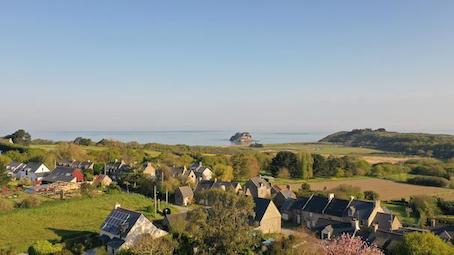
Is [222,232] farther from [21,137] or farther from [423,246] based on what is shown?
[21,137]

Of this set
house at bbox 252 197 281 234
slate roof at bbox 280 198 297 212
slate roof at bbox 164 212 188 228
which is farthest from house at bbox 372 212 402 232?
slate roof at bbox 164 212 188 228

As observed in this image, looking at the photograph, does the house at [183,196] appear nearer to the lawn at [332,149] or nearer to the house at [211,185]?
the house at [211,185]

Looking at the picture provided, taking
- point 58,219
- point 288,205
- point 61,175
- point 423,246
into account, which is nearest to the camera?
point 423,246

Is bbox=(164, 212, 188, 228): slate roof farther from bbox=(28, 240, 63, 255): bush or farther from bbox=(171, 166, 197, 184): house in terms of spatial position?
bbox=(171, 166, 197, 184): house

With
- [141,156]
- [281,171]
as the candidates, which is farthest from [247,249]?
[141,156]

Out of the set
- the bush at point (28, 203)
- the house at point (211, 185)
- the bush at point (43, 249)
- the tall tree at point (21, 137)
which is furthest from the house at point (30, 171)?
the bush at point (43, 249)

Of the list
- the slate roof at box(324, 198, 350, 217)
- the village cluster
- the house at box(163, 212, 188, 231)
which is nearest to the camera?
the village cluster

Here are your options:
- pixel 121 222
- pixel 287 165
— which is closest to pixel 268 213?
pixel 121 222
